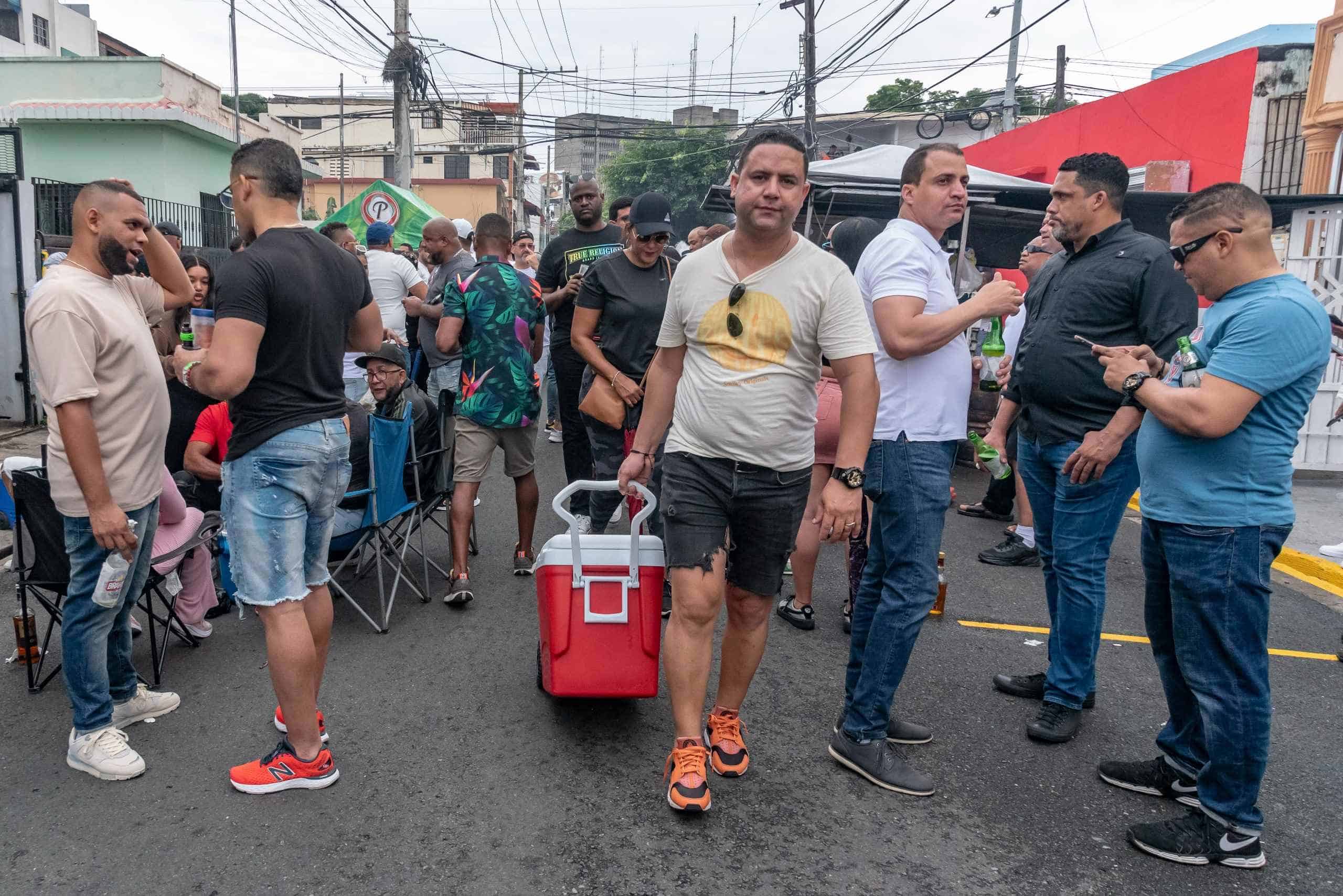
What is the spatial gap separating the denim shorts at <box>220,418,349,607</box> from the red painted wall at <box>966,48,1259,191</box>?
10055mm

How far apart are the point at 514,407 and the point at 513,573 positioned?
0.95 meters

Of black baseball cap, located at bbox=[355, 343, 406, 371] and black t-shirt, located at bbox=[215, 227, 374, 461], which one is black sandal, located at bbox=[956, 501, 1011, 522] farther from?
black t-shirt, located at bbox=[215, 227, 374, 461]

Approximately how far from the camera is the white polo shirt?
3.11 meters

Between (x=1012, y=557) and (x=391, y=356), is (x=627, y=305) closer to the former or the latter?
(x=391, y=356)

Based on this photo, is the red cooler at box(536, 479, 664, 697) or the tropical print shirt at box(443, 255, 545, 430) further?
the tropical print shirt at box(443, 255, 545, 430)

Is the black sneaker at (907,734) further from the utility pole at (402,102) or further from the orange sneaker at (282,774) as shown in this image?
the utility pole at (402,102)

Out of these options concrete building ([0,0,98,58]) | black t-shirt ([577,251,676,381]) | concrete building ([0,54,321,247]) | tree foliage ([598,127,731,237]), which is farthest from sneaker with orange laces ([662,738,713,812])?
tree foliage ([598,127,731,237])

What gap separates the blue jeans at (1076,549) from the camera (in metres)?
3.45

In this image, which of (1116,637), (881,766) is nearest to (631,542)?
(881,766)

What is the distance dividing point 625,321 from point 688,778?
235cm

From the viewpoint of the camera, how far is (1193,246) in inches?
108

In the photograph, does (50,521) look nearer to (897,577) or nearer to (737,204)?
(737,204)

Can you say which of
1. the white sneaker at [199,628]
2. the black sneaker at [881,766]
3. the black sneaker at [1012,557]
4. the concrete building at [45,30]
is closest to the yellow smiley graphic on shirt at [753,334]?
the black sneaker at [881,766]

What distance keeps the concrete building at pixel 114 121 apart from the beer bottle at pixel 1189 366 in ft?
56.6
